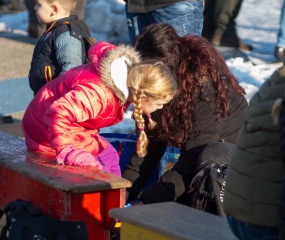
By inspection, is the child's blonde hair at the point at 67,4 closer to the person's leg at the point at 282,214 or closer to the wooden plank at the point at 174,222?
the wooden plank at the point at 174,222

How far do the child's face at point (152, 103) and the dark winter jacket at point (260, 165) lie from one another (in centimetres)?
130

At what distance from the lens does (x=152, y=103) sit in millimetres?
3967

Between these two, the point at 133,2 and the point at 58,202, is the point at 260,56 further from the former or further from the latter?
the point at 58,202

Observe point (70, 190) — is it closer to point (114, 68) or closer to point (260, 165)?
point (114, 68)

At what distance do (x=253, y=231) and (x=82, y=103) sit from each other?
1.49 meters

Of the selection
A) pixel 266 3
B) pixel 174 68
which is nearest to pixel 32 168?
pixel 174 68

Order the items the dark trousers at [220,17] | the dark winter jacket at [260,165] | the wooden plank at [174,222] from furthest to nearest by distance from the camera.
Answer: the dark trousers at [220,17] < the wooden plank at [174,222] < the dark winter jacket at [260,165]

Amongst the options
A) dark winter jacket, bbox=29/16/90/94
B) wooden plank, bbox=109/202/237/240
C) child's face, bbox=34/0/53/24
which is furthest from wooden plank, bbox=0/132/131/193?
child's face, bbox=34/0/53/24

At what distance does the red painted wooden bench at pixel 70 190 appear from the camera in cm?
375

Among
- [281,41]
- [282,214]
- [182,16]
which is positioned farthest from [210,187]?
[281,41]

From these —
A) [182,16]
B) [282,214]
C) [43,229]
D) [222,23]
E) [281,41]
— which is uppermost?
[282,214]

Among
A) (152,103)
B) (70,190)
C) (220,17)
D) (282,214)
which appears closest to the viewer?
(282,214)

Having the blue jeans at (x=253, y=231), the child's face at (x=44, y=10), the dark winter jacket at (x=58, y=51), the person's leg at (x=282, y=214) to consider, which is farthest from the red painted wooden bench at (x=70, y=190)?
the person's leg at (x=282, y=214)

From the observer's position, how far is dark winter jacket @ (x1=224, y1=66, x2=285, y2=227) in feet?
8.42
